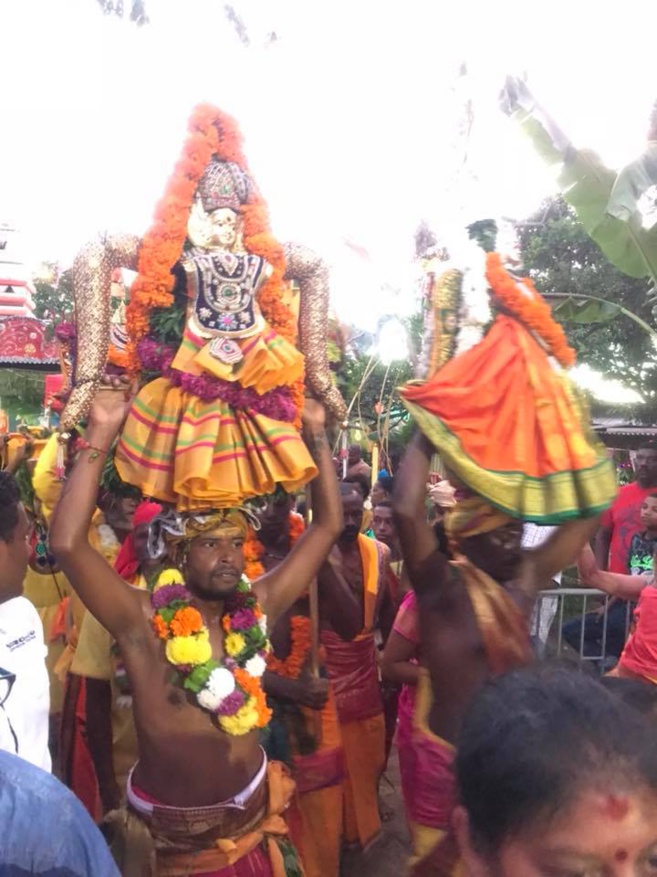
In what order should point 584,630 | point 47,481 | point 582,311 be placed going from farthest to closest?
point 582,311, point 584,630, point 47,481

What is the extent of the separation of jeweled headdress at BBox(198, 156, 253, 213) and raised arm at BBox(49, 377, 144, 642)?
2.20ft

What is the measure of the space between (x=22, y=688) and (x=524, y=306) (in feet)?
6.41

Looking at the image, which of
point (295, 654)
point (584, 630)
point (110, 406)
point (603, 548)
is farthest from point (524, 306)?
point (603, 548)

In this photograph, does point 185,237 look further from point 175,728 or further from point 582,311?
point 582,311

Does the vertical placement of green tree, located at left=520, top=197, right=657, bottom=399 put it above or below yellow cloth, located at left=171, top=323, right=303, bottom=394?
above

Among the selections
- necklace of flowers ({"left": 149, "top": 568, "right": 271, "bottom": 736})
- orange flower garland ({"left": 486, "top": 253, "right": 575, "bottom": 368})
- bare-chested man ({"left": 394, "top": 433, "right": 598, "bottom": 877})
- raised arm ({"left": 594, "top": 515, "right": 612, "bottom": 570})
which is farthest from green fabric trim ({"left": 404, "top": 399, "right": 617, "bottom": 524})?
raised arm ({"left": 594, "top": 515, "right": 612, "bottom": 570})

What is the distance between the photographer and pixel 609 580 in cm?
418

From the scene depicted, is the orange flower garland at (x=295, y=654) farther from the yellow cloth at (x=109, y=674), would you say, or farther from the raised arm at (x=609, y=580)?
the raised arm at (x=609, y=580)

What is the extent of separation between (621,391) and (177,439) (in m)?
13.4

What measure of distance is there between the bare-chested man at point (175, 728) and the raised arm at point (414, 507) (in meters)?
0.55

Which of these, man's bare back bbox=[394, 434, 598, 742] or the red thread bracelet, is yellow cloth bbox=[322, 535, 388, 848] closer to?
man's bare back bbox=[394, 434, 598, 742]

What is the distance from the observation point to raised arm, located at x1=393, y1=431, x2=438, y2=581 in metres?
2.64

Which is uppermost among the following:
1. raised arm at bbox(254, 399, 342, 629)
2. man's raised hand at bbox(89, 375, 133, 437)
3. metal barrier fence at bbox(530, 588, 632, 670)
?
man's raised hand at bbox(89, 375, 133, 437)

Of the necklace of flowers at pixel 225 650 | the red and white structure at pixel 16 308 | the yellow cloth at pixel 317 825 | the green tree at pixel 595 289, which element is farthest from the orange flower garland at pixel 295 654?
the red and white structure at pixel 16 308
